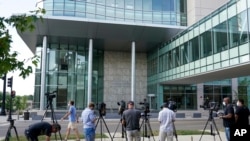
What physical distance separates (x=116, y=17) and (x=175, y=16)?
858 cm

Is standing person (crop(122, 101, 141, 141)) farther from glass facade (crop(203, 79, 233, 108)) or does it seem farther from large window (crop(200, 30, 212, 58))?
glass facade (crop(203, 79, 233, 108))

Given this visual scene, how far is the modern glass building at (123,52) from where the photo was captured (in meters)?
35.1

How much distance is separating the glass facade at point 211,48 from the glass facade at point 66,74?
35.6 ft

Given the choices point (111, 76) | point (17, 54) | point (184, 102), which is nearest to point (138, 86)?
point (111, 76)

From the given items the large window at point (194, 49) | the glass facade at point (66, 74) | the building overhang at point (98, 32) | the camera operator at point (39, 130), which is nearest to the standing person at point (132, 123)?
the camera operator at point (39, 130)

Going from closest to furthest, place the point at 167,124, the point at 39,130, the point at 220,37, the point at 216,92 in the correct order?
the point at 39,130 → the point at 167,124 → the point at 220,37 → the point at 216,92

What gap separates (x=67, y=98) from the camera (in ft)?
135

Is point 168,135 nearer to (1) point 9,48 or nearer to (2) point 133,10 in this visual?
(1) point 9,48

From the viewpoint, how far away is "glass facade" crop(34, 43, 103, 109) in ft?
132

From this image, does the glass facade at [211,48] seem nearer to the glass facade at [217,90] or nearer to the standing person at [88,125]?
the glass facade at [217,90]

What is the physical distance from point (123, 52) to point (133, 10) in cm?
887

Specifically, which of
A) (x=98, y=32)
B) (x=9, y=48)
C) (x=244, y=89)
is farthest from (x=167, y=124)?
(x=244, y=89)

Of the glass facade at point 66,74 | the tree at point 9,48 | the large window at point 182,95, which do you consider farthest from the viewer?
the large window at point 182,95

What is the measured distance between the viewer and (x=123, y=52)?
156ft
